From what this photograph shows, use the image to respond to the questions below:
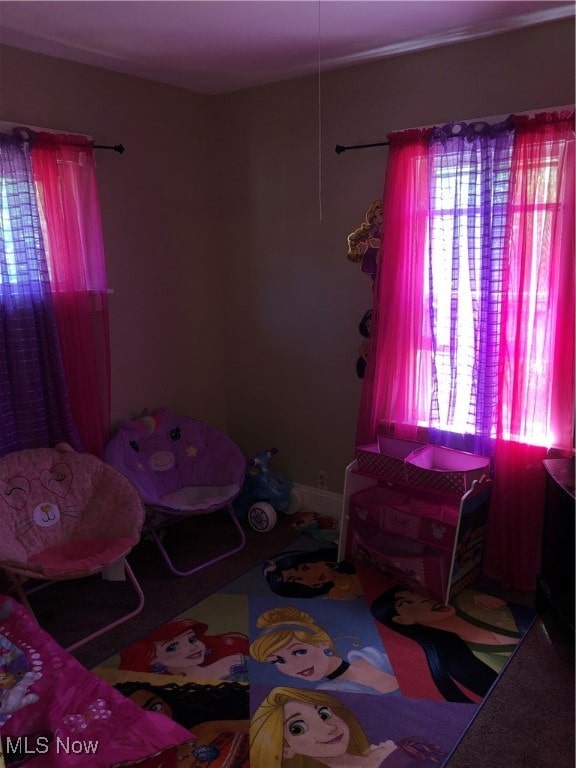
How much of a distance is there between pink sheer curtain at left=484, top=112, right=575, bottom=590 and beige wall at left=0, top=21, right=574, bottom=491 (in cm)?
37

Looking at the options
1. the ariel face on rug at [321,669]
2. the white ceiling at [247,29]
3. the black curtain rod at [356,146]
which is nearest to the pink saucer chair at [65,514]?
the ariel face on rug at [321,669]

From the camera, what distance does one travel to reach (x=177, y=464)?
374cm

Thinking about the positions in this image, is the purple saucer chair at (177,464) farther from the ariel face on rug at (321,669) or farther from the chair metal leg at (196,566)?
the ariel face on rug at (321,669)

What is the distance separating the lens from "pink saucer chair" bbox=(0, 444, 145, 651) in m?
2.91

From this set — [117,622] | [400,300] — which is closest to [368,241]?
[400,300]

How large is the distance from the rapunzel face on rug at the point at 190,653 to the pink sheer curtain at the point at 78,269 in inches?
42.3

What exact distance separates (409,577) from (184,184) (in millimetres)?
2577

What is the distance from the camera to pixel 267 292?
3992 millimetres

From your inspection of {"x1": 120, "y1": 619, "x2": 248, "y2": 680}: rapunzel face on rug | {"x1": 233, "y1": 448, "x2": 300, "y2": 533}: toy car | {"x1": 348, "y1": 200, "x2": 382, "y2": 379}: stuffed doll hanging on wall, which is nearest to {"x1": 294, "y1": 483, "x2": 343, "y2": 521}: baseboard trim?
{"x1": 233, "y1": 448, "x2": 300, "y2": 533}: toy car

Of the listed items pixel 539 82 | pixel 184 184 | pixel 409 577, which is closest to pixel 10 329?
pixel 184 184

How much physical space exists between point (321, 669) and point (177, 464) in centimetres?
154

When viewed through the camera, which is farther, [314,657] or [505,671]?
[314,657]

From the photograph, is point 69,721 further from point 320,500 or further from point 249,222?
point 249,222

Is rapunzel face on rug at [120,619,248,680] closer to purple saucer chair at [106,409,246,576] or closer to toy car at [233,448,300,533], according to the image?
purple saucer chair at [106,409,246,576]
